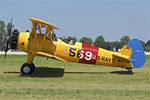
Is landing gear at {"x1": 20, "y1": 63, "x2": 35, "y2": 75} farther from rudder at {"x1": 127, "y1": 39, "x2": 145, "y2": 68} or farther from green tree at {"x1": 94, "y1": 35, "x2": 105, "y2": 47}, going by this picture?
green tree at {"x1": 94, "y1": 35, "x2": 105, "y2": 47}

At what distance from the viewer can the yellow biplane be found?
44.7 feet

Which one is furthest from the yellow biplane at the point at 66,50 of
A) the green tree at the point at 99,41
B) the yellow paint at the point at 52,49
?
the green tree at the point at 99,41

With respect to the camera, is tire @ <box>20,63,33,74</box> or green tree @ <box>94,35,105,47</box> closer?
tire @ <box>20,63,33,74</box>

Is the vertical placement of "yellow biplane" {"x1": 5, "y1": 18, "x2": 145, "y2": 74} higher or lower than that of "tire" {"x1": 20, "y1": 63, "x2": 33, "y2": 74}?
higher

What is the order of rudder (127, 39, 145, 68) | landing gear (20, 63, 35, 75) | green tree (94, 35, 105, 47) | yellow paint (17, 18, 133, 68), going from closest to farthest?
1. landing gear (20, 63, 35, 75)
2. yellow paint (17, 18, 133, 68)
3. rudder (127, 39, 145, 68)
4. green tree (94, 35, 105, 47)

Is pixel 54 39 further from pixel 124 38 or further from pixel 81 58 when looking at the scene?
pixel 124 38

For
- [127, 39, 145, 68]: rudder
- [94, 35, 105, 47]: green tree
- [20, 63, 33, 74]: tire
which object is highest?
[94, 35, 105, 47]: green tree

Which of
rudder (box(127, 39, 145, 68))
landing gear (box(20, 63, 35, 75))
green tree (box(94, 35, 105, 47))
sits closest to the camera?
landing gear (box(20, 63, 35, 75))

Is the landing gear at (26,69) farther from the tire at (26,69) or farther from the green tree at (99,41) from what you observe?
the green tree at (99,41)

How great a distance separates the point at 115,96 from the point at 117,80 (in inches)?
145

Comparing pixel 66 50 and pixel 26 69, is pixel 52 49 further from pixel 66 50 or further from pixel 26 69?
pixel 26 69

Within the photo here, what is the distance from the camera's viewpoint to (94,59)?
14.2 metres

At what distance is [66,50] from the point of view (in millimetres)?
14039

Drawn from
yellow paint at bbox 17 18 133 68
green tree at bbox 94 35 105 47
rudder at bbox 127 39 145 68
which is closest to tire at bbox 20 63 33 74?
yellow paint at bbox 17 18 133 68
